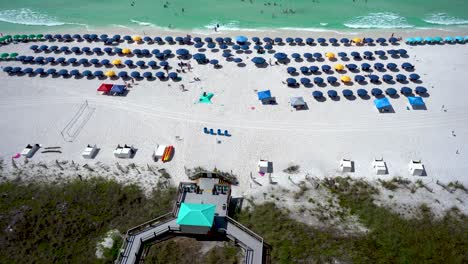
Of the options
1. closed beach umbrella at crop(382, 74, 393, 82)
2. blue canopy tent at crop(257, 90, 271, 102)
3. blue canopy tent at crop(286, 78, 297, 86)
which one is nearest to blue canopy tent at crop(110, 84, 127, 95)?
blue canopy tent at crop(257, 90, 271, 102)

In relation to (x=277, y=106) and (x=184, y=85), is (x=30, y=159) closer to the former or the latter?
(x=184, y=85)

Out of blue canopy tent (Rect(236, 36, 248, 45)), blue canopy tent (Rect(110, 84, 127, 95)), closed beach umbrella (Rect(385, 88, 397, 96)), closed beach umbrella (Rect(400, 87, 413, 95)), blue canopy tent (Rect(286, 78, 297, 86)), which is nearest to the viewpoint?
closed beach umbrella (Rect(385, 88, 397, 96))

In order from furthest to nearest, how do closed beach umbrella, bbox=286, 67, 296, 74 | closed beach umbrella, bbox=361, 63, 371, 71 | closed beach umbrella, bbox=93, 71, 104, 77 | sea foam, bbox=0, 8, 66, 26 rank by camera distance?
1. sea foam, bbox=0, 8, 66, 26
2. closed beach umbrella, bbox=361, 63, 371, 71
3. closed beach umbrella, bbox=93, 71, 104, 77
4. closed beach umbrella, bbox=286, 67, 296, 74

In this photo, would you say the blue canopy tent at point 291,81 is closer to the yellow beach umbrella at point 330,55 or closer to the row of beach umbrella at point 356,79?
the row of beach umbrella at point 356,79

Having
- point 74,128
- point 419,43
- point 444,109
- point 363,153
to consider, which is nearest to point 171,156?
point 74,128

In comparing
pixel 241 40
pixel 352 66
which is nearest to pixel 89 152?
pixel 241 40

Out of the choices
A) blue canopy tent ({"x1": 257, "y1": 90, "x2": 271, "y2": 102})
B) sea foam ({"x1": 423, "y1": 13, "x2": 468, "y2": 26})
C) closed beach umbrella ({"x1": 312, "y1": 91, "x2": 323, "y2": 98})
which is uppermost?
sea foam ({"x1": 423, "y1": 13, "x2": 468, "y2": 26})

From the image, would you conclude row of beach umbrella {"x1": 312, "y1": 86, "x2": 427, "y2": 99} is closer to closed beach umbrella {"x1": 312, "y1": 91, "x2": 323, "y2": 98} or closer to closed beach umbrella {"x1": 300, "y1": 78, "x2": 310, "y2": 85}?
closed beach umbrella {"x1": 312, "y1": 91, "x2": 323, "y2": 98}

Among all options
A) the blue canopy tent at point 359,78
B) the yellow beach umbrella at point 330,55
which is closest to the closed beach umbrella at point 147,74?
the yellow beach umbrella at point 330,55
